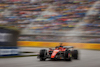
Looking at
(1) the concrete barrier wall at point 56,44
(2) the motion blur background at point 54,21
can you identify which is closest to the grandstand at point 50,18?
(2) the motion blur background at point 54,21

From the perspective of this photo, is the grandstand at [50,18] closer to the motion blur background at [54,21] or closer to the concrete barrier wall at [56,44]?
the motion blur background at [54,21]

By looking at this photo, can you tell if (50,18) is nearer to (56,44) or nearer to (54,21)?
(54,21)

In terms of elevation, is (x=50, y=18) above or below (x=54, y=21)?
above

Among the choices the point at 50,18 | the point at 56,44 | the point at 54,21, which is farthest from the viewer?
the point at 50,18

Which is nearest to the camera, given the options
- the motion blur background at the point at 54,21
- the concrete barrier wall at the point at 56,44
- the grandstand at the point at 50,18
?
the concrete barrier wall at the point at 56,44

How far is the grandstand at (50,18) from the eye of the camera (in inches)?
920

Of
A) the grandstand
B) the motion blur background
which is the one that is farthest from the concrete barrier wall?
the grandstand

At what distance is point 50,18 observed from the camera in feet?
89.0

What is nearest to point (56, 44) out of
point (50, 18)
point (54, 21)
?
point (54, 21)

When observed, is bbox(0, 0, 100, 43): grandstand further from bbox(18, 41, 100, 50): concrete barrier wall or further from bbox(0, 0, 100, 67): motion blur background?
bbox(18, 41, 100, 50): concrete barrier wall

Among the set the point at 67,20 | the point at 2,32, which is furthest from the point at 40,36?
the point at 2,32

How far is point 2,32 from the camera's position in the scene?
10711 mm

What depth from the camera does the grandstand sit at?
23367mm

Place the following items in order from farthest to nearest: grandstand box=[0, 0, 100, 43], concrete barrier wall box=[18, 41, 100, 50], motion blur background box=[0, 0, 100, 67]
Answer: grandstand box=[0, 0, 100, 43], motion blur background box=[0, 0, 100, 67], concrete barrier wall box=[18, 41, 100, 50]
